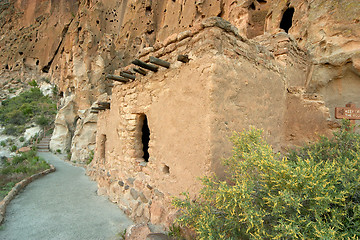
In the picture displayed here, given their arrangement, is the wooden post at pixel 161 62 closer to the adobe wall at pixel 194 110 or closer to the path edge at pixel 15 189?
the adobe wall at pixel 194 110

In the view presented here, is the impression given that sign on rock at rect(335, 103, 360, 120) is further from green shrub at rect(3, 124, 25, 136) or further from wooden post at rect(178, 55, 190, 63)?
green shrub at rect(3, 124, 25, 136)

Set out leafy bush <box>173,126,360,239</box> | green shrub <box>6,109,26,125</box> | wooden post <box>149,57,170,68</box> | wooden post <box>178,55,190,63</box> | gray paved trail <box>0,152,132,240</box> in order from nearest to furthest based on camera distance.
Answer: leafy bush <box>173,126,360,239</box> → wooden post <box>178,55,190,63</box> → wooden post <box>149,57,170,68</box> → gray paved trail <box>0,152,132,240</box> → green shrub <box>6,109,26,125</box>

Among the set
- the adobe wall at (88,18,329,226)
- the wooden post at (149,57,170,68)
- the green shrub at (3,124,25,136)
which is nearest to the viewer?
the adobe wall at (88,18,329,226)

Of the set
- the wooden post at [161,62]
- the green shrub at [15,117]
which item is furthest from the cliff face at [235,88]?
the green shrub at [15,117]

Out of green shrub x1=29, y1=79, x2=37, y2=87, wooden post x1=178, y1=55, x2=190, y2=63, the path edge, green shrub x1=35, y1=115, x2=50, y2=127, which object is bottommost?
the path edge

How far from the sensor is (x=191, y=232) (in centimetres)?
258

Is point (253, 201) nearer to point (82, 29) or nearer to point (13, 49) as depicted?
point (82, 29)

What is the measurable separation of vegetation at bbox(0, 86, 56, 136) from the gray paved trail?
1632 cm

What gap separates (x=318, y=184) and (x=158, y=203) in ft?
8.64

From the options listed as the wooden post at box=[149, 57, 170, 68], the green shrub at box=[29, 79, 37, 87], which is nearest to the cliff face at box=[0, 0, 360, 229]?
the wooden post at box=[149, 57, 170, 68]

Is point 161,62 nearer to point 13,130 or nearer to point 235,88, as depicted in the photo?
point 235,88

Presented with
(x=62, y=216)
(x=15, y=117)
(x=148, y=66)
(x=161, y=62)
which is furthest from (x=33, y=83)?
(x=161, y=62)

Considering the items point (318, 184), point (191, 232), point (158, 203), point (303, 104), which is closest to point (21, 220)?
point (158, 203)

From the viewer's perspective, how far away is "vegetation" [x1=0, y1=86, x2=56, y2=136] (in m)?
18.9
